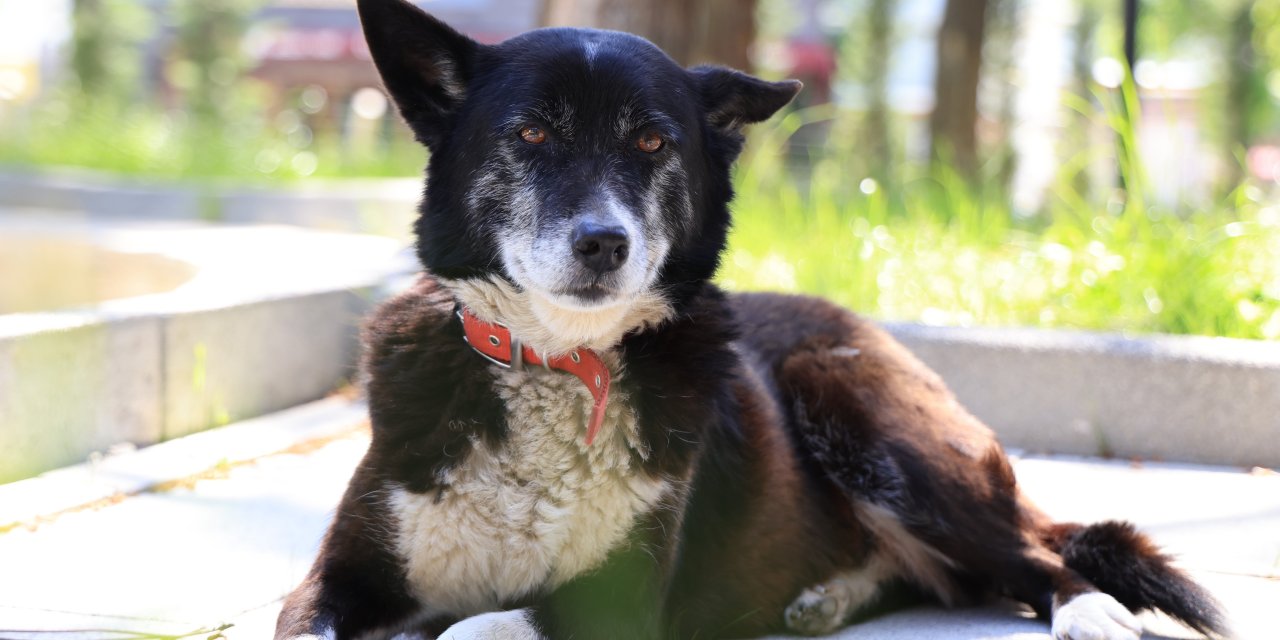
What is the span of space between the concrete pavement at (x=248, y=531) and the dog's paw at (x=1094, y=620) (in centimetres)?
9

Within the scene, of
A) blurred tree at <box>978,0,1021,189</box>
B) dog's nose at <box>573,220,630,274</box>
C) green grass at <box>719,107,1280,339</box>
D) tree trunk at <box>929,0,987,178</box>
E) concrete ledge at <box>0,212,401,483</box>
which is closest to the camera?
dog's nose at <box>573,220,630,274</box>

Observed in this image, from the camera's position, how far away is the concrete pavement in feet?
9.76

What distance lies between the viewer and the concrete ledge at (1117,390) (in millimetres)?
4633

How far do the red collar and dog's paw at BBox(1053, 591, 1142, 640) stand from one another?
1.26m

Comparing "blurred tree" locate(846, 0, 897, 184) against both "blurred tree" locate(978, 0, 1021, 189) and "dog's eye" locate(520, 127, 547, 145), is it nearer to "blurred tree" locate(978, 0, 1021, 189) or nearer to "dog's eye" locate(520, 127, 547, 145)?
"blurred tree" locate(978, 0, 1021, 189)

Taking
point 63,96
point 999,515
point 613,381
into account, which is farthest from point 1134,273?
point 63,96

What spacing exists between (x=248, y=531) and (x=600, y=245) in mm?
1774

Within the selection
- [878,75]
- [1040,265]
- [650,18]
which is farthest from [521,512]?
[878,75]

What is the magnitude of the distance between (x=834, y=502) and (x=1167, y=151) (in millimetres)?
3774

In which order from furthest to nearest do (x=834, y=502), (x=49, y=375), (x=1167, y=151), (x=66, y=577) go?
(x=1167, y=151) < (x=49, y=375) < (x=834, y=502) < (x=66, y=577)

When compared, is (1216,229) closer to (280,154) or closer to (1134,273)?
(1134,273)

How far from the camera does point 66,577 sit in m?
3.14

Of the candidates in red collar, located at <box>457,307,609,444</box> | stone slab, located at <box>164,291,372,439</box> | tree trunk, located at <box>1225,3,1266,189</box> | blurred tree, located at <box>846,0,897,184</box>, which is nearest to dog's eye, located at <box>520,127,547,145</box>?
red collar, located at <box>457,307,609,444</box>

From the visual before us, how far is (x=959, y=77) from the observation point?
1304 cm
